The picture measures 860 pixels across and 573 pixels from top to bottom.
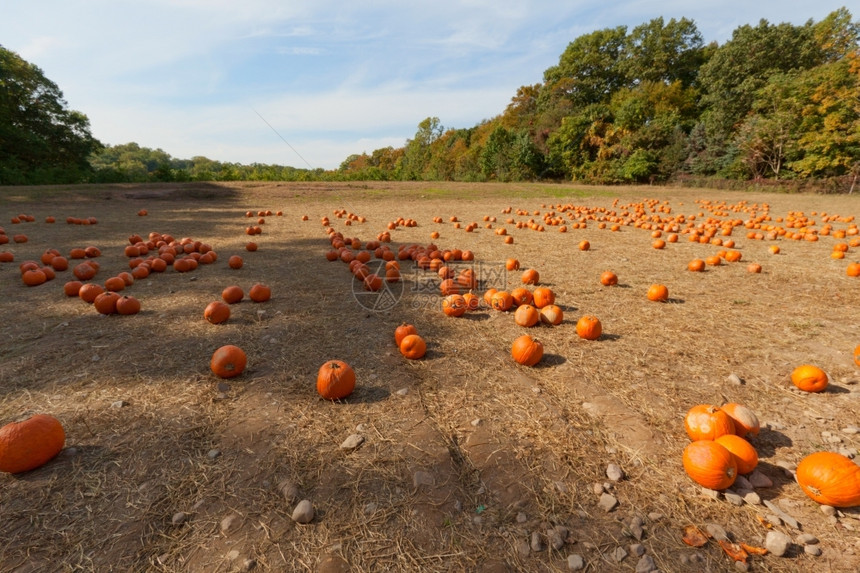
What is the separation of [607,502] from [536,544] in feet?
2.17

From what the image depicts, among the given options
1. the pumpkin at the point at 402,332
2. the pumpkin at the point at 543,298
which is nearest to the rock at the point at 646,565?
the pumpkin at the point at 402,332

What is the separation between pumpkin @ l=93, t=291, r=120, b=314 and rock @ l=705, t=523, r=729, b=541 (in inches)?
297

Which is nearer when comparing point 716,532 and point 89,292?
point 716,532

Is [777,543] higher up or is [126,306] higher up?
[126,306]

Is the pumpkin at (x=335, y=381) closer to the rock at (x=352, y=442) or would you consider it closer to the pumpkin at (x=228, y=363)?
the rock at (x=352, y=442)

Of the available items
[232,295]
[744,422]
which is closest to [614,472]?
[744,422]

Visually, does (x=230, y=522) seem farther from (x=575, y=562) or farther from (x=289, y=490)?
(x=575, y=562)

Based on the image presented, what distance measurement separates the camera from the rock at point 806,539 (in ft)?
7.36

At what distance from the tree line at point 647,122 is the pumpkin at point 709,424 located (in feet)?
120

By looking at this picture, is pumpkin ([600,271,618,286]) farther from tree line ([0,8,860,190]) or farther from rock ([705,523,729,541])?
tree line ([0,8,860,190])

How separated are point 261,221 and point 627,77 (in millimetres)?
73414

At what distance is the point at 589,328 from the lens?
4.86 m

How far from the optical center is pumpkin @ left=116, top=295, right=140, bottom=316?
214 inches

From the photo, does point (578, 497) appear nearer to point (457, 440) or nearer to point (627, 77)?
point (457, 440)
